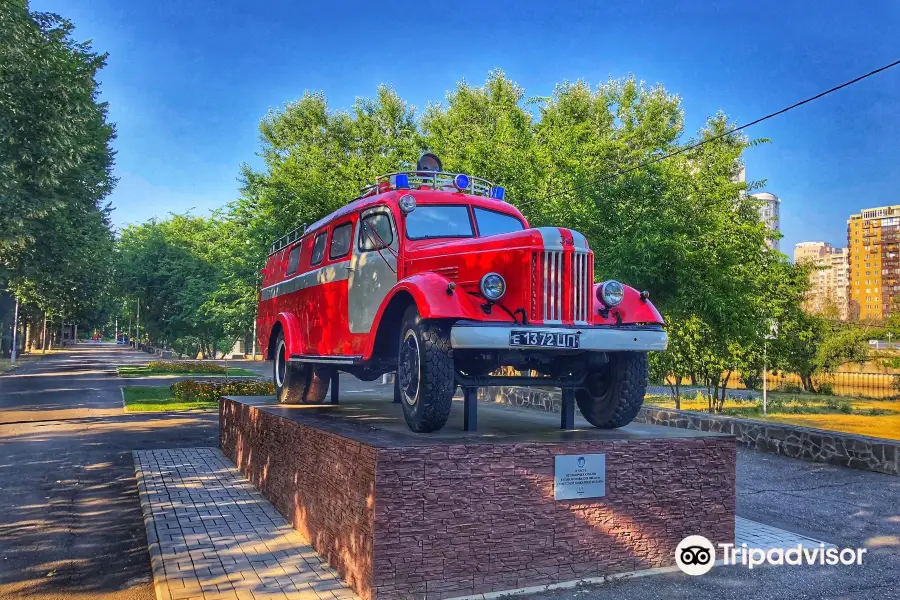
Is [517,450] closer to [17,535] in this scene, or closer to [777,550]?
[777,550]

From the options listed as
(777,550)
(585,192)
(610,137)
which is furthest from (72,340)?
(777,550)

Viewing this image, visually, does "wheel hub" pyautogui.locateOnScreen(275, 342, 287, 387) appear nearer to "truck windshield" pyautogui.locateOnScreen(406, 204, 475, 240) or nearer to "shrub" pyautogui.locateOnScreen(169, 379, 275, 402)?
"truck windshield" pyautogui.locateOnScreen(406, 204, 475, 240)

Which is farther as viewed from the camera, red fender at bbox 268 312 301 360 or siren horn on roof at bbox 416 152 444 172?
red fender at bbox 268 312 301 360

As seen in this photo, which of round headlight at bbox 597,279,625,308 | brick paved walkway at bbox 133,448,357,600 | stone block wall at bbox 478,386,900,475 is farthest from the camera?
stone block wall at bbox 478,386,900,475

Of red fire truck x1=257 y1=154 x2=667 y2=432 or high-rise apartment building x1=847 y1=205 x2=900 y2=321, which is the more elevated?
high-rise apartment building x1=847 y1=205 x2=900 y2=321

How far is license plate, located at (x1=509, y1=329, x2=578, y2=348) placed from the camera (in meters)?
5.50

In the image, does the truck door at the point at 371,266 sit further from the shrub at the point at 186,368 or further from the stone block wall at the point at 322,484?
the shrub at the point at 186,368

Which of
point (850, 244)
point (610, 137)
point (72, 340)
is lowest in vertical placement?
point (72, 340)

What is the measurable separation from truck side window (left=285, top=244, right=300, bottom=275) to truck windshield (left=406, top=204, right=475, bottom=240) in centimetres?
315

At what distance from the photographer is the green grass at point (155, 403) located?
19.0 m

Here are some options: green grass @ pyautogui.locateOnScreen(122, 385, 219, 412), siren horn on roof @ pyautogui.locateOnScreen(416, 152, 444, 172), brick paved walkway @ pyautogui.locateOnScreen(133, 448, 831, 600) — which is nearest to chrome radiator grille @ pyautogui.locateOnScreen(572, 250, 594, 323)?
brick paved walkway @ pyautogui.locateOnScreen(133, 448, 831, 600)

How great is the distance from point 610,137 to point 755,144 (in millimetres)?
18922

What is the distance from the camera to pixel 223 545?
6.62 meters

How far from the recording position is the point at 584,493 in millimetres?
5715
